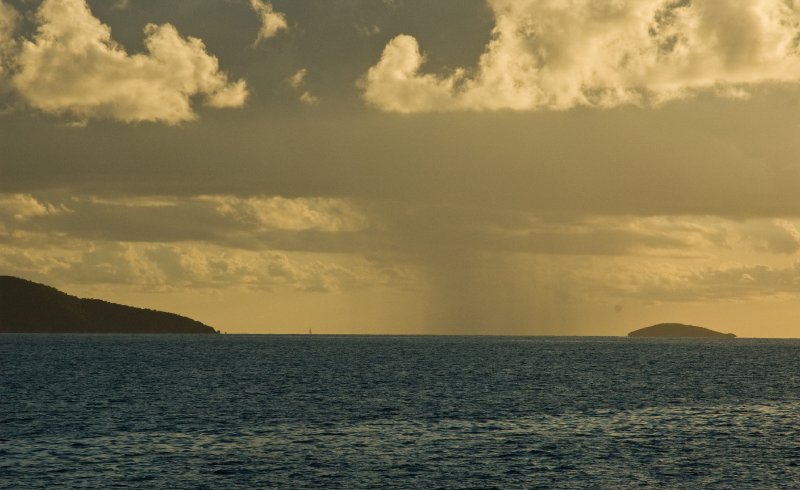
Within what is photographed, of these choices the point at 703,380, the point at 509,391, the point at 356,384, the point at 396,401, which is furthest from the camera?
the point at 703,380

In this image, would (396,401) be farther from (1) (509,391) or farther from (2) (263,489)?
(2) (263,489)

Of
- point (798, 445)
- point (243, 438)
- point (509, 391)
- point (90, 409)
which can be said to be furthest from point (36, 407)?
point (798, 445)

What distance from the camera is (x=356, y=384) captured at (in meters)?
136

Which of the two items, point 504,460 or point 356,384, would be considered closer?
point 504,460

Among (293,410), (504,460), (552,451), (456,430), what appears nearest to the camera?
(504,460)

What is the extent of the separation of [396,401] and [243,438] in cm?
3514

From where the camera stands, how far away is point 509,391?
413ft

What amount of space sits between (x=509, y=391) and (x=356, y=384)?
78.6 feet

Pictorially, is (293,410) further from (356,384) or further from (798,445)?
(798,445)

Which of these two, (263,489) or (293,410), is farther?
(293,410)

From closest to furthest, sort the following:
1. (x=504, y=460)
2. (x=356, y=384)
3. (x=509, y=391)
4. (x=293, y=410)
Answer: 1. (x=504, y=460)
2. (x=293, y=410)
3. (x=509, y=391)
4. (x=356, y=384)

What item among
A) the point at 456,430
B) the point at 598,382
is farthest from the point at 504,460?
the point at 598,382

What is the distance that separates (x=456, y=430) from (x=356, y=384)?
5546cm

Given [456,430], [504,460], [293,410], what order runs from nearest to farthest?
[504,460]
[456,430]
[293,410]
